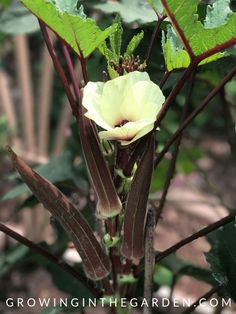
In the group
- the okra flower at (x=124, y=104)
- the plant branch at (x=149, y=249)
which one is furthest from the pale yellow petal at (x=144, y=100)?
the plant branch at (x=149, y=249)

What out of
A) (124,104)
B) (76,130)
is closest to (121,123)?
(124,104)

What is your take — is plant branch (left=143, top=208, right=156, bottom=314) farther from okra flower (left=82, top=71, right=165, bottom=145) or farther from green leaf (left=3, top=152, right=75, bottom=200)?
green leaf (left=3, top=152, right=75, bottom=200)

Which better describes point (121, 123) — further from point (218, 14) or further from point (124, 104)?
point (218, 14)

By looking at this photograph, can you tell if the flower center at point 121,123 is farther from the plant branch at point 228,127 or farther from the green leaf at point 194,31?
the plant branch at point 228,127

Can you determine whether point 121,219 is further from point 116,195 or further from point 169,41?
point 169,41

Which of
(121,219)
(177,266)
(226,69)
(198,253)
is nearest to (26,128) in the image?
(198,253)

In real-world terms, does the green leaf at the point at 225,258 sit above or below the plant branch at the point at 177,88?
below
